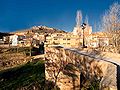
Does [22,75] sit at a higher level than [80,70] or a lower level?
lower

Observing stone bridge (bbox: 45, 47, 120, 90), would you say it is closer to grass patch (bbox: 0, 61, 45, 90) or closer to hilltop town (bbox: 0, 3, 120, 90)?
hilltop town (bbox: 0, 3, 120, 90)

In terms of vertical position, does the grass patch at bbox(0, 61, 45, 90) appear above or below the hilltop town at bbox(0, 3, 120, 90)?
below

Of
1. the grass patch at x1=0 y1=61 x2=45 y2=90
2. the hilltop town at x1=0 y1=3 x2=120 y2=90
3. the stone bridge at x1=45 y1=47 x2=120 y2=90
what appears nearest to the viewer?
the stone bridge at x1=45 y1=47 x2=120 y2=90

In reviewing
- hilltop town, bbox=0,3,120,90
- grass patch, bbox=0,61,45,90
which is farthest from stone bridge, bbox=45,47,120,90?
grass patch, bbox=0,61,45,90

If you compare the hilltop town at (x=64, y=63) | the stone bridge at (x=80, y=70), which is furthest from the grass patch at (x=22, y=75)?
the stone bridge at (x=80, y=70)

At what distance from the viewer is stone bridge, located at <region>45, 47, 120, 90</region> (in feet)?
26.8

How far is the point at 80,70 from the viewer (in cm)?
1267

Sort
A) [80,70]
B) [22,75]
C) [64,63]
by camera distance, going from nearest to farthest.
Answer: [80,70]
[64,63]
[22,75]

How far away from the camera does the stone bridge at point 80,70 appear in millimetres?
8183

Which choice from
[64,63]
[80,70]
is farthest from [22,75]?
[80,70]

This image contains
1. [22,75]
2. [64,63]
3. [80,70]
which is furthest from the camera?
[22,75]

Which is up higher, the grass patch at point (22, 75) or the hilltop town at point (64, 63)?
the hilltop town at point (64, 63)

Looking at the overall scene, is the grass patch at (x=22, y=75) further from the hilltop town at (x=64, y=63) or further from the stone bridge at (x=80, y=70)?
the stone bridge at (x=80, y=70)

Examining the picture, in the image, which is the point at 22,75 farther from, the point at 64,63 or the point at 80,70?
the point at 80,70
